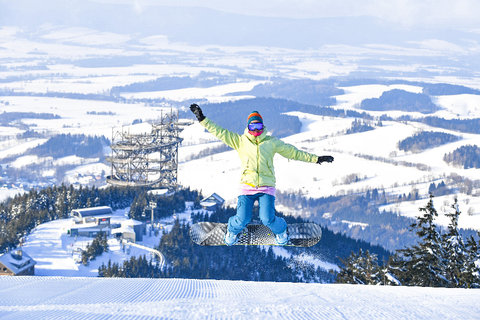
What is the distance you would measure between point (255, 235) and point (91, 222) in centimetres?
3198

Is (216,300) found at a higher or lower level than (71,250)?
higher

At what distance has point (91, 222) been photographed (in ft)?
144

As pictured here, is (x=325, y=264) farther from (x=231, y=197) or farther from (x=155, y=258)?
(x=231, y=197)

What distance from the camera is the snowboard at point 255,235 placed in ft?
45.3

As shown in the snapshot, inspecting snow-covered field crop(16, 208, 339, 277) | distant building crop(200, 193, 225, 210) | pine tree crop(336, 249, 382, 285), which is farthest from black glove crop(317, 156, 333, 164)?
distant building crop(200, 193, 225, 210)

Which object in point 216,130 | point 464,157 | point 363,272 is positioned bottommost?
point 464,157

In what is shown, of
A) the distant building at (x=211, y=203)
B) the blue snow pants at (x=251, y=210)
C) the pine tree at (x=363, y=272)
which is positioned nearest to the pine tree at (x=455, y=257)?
the pine tree at (x=363, y=272)

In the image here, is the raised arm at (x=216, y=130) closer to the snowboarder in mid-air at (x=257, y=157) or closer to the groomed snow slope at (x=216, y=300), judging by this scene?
the snowboarder in mid-air at (x=257, y=157)

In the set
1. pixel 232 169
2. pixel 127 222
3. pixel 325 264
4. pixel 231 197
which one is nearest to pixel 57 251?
pixel 127 222

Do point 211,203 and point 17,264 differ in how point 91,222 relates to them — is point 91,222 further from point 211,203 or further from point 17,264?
point 211,203

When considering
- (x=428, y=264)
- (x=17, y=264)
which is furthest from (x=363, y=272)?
(x=17, y=264)

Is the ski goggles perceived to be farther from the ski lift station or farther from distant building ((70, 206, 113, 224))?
the ski lift station

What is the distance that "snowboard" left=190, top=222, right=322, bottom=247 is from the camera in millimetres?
13797

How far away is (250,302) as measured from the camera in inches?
374
